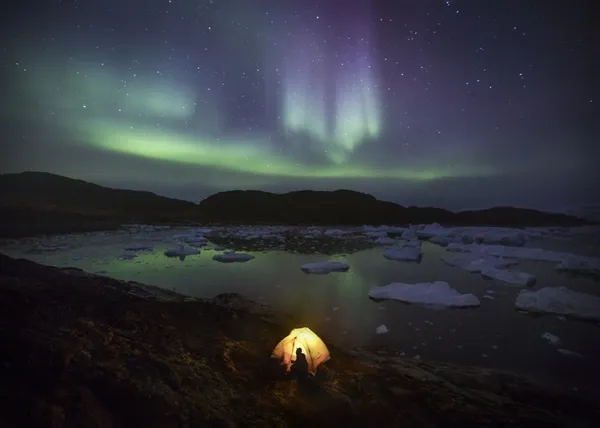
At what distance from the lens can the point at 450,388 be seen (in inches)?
145

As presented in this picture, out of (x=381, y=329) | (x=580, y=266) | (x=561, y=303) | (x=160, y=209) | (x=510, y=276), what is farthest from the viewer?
(x=160, y=209)

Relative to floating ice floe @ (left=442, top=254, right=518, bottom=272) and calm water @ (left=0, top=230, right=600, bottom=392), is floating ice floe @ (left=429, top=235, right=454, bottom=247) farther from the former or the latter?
floating ice floe @ (left=442, top=254, right=518, bottom=272)

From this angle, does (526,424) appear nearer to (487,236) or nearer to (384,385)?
(384,385)

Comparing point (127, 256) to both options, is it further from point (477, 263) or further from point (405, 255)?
point (477, 263)

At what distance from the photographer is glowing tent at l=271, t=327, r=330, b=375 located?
395 cm

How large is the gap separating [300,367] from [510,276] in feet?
25.3

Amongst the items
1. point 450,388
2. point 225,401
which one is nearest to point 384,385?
point 450,388

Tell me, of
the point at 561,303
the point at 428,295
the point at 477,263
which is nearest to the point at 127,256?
the point at 428,295

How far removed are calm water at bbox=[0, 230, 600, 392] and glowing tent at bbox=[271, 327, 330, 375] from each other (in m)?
1.07

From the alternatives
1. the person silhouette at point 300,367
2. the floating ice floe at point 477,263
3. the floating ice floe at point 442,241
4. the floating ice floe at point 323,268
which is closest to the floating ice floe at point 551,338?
the person silhouette at point 300,367

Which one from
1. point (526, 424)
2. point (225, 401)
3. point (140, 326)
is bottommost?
point (526, 424)

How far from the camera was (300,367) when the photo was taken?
3.69 m

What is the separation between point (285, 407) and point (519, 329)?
4.46 meters

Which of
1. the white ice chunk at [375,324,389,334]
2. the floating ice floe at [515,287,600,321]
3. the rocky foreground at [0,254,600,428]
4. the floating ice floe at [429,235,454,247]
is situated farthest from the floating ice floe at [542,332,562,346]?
the floating ice floe at [429,235,454,247]
